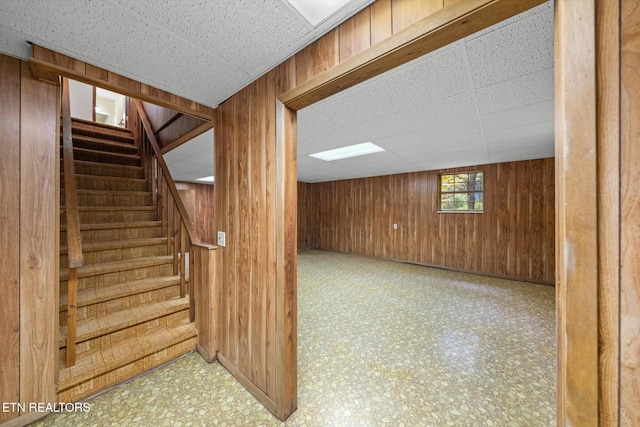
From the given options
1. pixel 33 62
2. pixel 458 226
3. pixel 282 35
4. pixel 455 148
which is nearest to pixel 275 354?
pixel 282 35

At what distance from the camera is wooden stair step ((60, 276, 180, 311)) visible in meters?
1.92

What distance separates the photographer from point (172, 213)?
2.64 meters

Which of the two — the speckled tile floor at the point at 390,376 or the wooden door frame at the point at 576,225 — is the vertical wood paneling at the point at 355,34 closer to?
the wooden door frame at the point at 576,225

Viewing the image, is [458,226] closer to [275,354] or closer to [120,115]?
[275,354]

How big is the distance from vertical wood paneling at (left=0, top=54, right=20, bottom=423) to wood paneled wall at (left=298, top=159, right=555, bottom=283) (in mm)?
5573

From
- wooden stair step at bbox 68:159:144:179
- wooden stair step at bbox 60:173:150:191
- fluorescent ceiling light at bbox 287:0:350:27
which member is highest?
fluorescent ceiling light at bbox 287:0:350:27

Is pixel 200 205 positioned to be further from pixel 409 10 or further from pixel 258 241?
pixel 409 10

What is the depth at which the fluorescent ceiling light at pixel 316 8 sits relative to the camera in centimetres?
97

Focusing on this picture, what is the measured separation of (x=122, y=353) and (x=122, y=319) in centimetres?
30

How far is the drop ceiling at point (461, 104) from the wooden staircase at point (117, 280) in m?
2.20

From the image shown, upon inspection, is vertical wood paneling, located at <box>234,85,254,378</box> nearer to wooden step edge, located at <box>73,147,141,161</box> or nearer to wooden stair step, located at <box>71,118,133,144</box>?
wooden step edge, located at <box>73,147,141,161</box>

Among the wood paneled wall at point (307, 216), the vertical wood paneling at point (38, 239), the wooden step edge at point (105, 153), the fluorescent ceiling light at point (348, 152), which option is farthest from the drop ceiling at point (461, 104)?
the wood paneled wall at point (307, 216)

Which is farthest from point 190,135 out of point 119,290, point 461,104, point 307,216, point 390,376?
point 307,216

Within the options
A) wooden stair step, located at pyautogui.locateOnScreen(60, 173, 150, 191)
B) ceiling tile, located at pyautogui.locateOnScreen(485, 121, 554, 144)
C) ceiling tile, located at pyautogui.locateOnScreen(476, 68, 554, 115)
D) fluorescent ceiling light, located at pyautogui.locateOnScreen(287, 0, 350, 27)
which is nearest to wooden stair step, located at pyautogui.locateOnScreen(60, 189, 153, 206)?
wooden stair step, located at pyautogui.locateOnScreen(60, 173, 150, 191)
